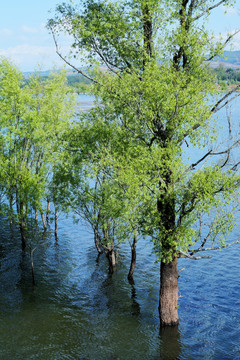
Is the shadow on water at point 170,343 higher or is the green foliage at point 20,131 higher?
the green foliage at point 20,131

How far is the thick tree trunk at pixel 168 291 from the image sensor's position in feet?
75.1

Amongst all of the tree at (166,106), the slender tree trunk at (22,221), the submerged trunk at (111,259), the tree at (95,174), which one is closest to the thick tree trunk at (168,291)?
the tree at (166,106)

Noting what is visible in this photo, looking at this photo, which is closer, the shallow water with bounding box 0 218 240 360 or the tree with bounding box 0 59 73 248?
the shallow water with bounding box 0 218 240 360

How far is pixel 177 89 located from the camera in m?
19.7

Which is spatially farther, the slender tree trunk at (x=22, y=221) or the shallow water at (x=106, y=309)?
the slender tree trunk at (x=22, y=221)

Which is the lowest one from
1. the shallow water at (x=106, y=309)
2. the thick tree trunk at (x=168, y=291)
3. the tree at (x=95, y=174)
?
the shallow water at (x=106, y=309)

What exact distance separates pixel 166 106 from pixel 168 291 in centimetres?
1107

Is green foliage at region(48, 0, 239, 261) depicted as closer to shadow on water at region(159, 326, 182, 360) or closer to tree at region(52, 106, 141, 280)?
tree at region(52, 106, 141, 280)

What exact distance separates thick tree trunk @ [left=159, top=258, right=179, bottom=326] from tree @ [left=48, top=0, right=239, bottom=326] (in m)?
0.06

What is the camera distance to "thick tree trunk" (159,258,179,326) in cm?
2289

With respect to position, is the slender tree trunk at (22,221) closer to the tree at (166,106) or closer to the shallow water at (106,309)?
the shallow water at (106,309)

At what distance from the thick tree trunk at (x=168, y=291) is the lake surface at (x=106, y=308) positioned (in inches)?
37.2

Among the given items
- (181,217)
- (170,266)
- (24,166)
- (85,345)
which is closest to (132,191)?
(181,217)

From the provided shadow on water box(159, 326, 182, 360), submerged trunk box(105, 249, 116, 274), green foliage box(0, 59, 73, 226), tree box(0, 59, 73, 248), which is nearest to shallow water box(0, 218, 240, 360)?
shadow on water box(159, 326, 182, 360)
